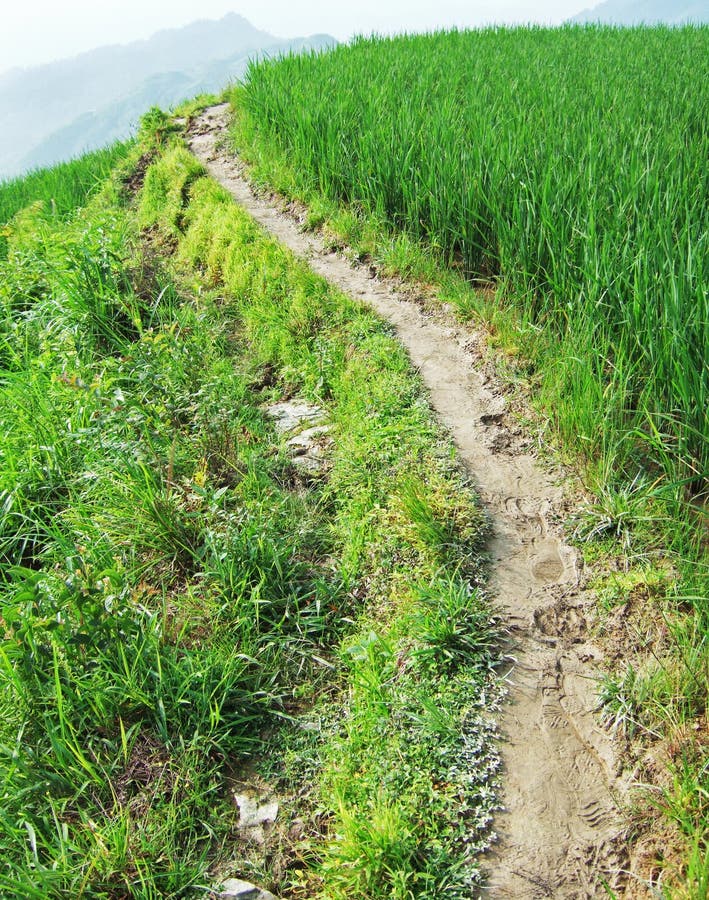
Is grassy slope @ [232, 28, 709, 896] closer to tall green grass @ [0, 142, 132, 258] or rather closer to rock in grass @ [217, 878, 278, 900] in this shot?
rock in grass @ [217, 878, 278, 900]

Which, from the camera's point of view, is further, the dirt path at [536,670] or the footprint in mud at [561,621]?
the footprint in mud at [561,621]

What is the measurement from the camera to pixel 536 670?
2.22 metres

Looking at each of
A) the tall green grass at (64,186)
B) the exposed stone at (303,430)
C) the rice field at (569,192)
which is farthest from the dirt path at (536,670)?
the tall green grass at (64,186)

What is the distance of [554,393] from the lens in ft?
10.1

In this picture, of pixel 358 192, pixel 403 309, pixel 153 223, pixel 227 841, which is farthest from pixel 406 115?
pixel 227 841

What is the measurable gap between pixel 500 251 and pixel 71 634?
285 centimetres

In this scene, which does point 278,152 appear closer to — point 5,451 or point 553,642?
point 5,451

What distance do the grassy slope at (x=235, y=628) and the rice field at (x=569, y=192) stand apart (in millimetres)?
759

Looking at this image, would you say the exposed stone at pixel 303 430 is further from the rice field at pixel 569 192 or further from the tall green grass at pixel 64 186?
the tall green grass at pixel 64 186

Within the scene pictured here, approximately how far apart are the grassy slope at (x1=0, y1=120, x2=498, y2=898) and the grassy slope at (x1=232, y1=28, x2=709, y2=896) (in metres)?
0.50

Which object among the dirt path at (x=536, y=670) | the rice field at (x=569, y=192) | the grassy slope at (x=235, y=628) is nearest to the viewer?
the dirt path at (x=536, y=670)

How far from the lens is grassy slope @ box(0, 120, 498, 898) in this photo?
1911 mm

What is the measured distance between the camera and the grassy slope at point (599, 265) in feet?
6.79

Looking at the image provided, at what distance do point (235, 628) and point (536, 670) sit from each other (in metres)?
1.07
